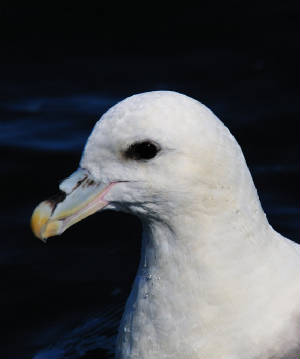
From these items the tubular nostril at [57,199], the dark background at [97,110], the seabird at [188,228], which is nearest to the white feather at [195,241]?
the seabird at [188,228]

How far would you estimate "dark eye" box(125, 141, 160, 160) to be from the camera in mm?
3285

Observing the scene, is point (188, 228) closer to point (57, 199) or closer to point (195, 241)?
point (195, 241)

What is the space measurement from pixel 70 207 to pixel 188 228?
47 centimetres

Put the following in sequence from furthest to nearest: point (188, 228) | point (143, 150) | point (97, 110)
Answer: point (97, 110), point (188, 228), point (143, 150)

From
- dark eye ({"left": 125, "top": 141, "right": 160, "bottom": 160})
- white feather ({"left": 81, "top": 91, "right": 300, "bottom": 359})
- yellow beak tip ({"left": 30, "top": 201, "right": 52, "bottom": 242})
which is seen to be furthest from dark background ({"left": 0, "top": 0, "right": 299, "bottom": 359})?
dark eye ({"left": 125, "top": 141, "right": 160, "bottom": 160})

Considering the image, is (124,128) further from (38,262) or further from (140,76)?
(140,76)

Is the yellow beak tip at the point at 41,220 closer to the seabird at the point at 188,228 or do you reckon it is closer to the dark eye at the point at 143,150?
the seabird at the point at 188,228

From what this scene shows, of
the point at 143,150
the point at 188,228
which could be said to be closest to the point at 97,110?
the point at 188,228

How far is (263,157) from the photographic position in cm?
668

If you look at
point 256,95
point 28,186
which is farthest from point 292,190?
point 28,186

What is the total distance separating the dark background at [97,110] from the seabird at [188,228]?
108 centimetres

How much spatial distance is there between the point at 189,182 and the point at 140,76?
439 cm

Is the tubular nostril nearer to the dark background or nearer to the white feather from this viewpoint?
the white feather

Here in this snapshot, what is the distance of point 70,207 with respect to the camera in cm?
350
